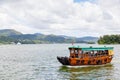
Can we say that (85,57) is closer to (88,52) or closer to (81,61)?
(81,61)

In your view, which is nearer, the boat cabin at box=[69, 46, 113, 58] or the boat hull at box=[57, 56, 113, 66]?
the boat hull at box=[57, 56, 113, 66]

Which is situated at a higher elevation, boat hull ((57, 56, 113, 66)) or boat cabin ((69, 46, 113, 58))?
boat cabin ((69, 46, 113, 58))

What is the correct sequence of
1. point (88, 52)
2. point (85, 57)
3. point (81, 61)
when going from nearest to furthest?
1. point (81, 61)
2. point (85, 57)
3. point (88, 52)

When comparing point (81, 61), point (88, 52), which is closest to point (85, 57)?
point (81, 61)

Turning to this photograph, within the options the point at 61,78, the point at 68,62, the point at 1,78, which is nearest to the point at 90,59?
the point at 68,62

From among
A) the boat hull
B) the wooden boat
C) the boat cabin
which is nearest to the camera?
the boat hull

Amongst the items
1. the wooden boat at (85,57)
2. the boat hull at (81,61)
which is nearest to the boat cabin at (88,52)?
the wooden boat at (85,57)

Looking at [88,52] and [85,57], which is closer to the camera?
[85,57]

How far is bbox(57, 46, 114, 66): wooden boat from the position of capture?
216 ft

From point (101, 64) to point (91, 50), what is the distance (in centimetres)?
491

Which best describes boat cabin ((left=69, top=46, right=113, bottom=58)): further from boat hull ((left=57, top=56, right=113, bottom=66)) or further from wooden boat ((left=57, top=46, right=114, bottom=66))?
boat hull ((left=57, top=56, right=113, bottom=66))

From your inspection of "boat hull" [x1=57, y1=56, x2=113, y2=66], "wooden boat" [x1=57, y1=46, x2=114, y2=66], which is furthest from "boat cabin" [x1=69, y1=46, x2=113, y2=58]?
"boat hull" [x1=57, y1=56, x2=113, y2=66]

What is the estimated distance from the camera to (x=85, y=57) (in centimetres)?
6750

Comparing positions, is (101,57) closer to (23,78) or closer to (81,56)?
(81,56)
